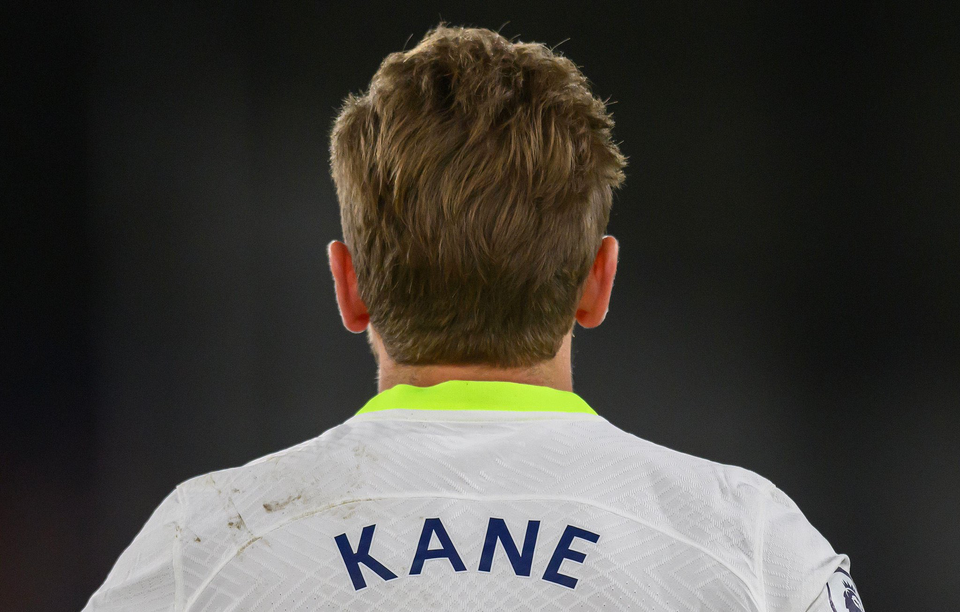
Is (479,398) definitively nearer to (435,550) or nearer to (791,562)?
(435,550)

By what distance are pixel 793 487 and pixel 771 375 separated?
29 centimetres

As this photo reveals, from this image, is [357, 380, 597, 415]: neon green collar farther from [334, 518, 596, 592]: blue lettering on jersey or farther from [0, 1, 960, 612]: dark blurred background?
[0, 1, 960, 612]: dark blurred background

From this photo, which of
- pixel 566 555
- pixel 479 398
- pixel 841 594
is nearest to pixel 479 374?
pixel 479 398

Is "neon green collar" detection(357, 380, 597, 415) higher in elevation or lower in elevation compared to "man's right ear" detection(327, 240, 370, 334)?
lower

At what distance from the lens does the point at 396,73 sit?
0.63 meters

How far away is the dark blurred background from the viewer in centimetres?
212


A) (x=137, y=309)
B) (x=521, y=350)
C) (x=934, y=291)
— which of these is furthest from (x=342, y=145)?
(x=934, y=291)

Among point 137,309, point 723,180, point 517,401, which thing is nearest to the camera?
point 517,401

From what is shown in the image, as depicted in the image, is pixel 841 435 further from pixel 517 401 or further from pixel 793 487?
pixel 517 401

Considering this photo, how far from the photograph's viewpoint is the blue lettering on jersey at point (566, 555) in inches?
19.4

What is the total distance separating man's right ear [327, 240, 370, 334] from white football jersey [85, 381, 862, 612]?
0.14 m

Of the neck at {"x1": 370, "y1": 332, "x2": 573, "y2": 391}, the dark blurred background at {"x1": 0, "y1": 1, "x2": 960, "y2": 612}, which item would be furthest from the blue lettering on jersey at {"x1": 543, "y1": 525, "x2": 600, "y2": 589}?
the dark blurred background at {"x1": 0, "y1": 1, "x2": 960, "y2": 612}

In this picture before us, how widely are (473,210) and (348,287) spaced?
13 centimetres

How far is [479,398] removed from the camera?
1.83 feet
